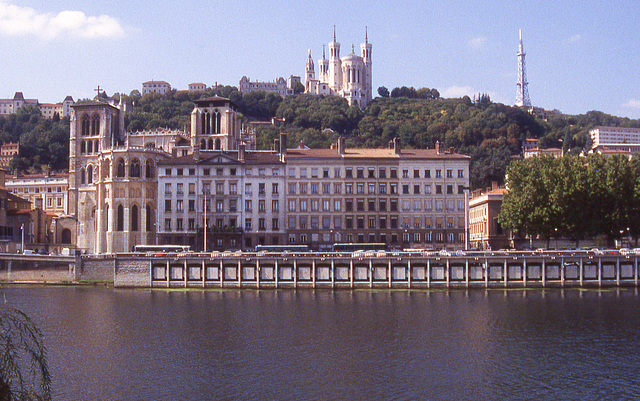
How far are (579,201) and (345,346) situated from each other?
5287 centimetres

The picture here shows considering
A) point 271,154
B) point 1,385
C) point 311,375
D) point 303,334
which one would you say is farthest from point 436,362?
point 271,154

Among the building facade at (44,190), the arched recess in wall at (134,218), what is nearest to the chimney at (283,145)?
the arched recess in wall at (134,218)

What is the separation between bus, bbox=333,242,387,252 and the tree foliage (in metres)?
18.1

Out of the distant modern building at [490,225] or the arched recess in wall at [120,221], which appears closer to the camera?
the distant modern building at [490,225]

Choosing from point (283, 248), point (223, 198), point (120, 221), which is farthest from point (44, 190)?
point (283, 248)

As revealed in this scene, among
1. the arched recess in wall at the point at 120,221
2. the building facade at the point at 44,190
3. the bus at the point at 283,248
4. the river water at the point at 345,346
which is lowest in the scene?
the river water at the point at 345,346

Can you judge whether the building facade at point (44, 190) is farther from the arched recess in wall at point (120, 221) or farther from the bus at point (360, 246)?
the bus at point (360, 246)

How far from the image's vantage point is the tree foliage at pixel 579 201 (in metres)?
93.6

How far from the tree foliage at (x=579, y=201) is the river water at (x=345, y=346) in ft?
54.8

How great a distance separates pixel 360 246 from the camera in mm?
106000

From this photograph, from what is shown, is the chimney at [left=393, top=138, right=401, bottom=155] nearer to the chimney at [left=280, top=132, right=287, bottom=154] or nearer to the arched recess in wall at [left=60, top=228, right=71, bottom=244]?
the chimney at [left=280, top=132, right=287, bottom=154]

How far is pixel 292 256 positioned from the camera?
296 ft

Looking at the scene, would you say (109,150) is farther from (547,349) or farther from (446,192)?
(547,349)

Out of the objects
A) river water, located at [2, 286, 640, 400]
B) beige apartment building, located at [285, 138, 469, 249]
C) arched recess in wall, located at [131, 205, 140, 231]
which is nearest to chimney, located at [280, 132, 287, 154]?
beige apartment building, located at [285, 138, 469, 249]
